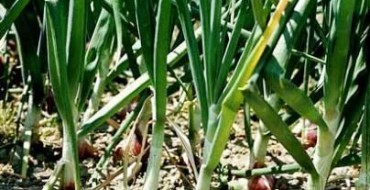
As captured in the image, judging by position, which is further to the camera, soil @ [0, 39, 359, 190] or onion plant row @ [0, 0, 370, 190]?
soil @ [0, 39, 359, 190]

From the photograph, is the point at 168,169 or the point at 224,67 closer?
the point at 224,67

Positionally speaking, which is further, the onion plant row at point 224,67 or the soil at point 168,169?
the soil at point 168,169

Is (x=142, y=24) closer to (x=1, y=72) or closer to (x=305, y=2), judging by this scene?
(x=305, y=2)

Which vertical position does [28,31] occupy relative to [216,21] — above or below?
above

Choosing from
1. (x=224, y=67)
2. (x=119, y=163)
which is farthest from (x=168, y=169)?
(x=224, y=67)

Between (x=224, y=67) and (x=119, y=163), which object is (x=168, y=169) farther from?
(x=224, y=67)

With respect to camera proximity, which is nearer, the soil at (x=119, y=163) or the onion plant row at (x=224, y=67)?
the onion plant row at (x=224, y=67)

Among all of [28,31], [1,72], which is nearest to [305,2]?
[28,31]

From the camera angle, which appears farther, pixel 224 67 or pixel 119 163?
pixel 119 163
